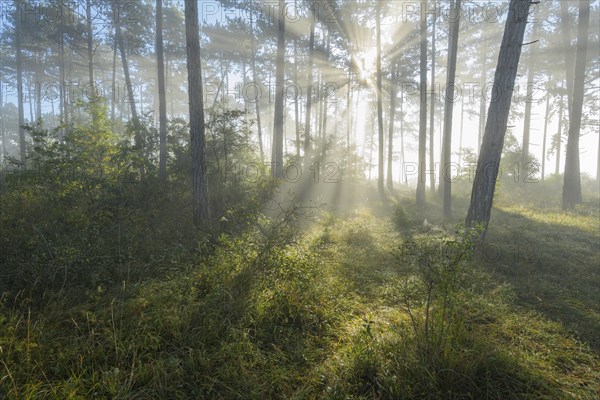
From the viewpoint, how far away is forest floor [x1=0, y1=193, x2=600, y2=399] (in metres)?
2.64

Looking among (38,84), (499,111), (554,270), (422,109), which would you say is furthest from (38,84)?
(554,270)

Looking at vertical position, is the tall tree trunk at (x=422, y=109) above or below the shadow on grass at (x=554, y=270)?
above

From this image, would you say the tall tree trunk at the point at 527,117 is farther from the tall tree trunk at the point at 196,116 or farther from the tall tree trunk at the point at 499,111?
the tall tree trunk at the point at 196,116

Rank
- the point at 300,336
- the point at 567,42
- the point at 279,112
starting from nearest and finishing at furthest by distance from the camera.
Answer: the point at 300,336, the point at 279,112, the point at 567,42

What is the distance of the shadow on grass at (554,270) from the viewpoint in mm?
4172

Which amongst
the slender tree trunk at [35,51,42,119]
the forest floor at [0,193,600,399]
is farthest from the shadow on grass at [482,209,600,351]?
the slender tree trunk at [35,51,42,119]

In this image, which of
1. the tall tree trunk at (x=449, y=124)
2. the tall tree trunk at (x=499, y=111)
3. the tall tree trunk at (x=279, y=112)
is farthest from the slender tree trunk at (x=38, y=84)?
the tall tree trunk at (x=499, y=111)

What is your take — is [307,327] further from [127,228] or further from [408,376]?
[127,228]

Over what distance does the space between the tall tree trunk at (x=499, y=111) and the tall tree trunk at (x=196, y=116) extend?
6.91 m

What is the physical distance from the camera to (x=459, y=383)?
2.63 meters

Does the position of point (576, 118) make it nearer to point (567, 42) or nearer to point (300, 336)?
point (567, 42)

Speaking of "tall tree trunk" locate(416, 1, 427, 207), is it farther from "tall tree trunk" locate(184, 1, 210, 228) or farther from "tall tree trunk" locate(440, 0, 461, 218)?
"tall tree trunk" locate(184, 1, 210, 228)

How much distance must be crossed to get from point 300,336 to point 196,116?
21.2 ft

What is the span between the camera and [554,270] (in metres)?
5.93
